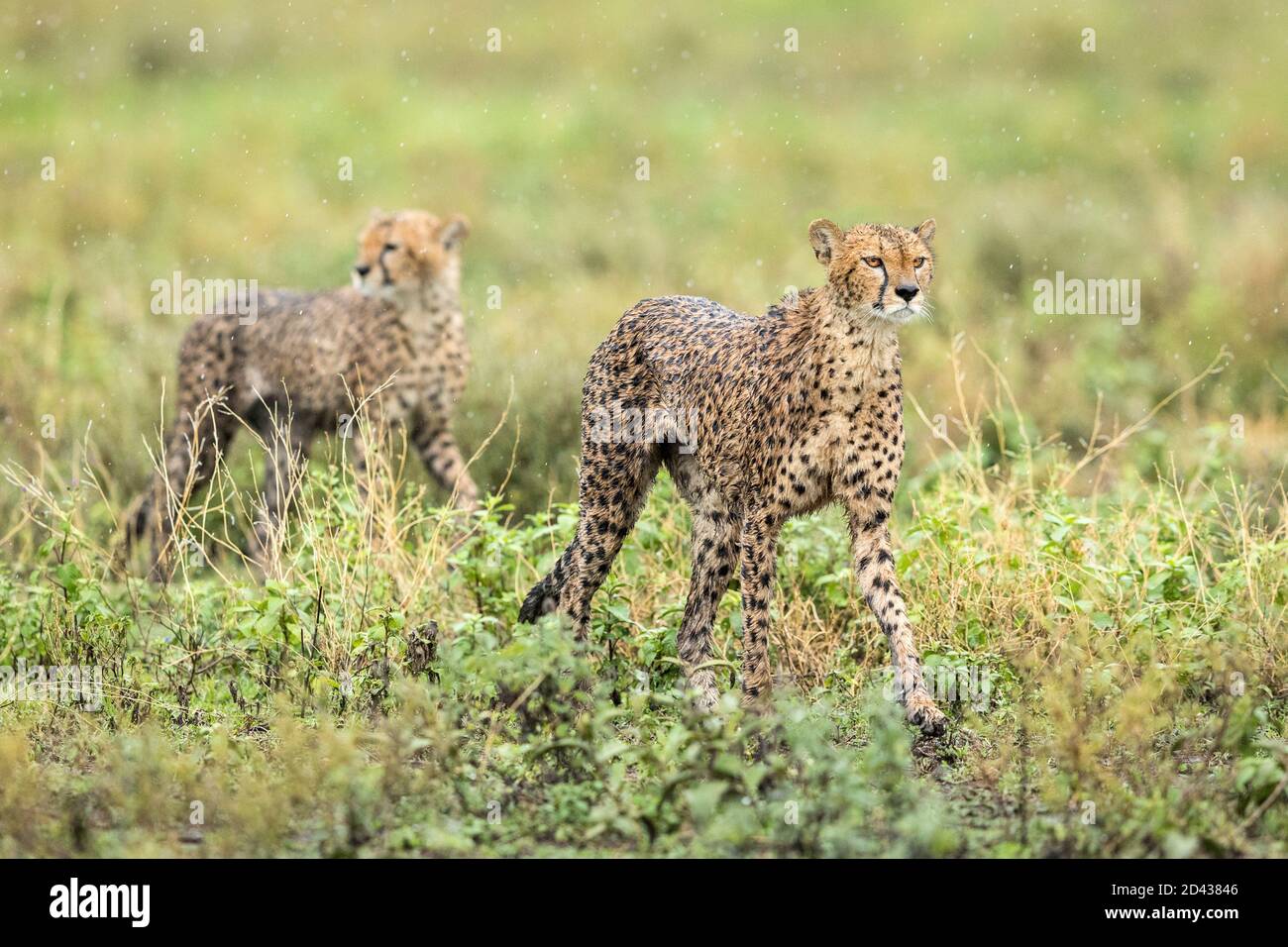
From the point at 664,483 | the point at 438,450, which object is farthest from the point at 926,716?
the point at 438,450

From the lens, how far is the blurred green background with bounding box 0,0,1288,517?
8.94 meters

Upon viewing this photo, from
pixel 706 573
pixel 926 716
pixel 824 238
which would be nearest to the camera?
pixel 926 716

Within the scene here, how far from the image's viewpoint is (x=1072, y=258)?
37.6 feet

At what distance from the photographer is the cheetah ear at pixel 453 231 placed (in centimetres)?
803

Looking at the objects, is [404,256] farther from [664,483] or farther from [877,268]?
[877,268]

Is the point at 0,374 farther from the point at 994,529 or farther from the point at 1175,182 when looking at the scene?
the point at 1175,182

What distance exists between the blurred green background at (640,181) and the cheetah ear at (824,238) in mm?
1595

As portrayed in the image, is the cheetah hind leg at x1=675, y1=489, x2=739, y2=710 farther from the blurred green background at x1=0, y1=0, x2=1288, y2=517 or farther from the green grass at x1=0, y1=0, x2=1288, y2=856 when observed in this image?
the blurred green background at x1=0, y1=0, x2=1288, y2=517

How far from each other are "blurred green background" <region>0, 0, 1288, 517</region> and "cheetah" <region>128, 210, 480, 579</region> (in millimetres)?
336

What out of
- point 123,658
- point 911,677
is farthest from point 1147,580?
point 123,658

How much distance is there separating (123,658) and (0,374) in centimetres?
328

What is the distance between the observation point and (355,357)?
7.93 m

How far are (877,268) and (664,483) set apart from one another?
2.16 meters
